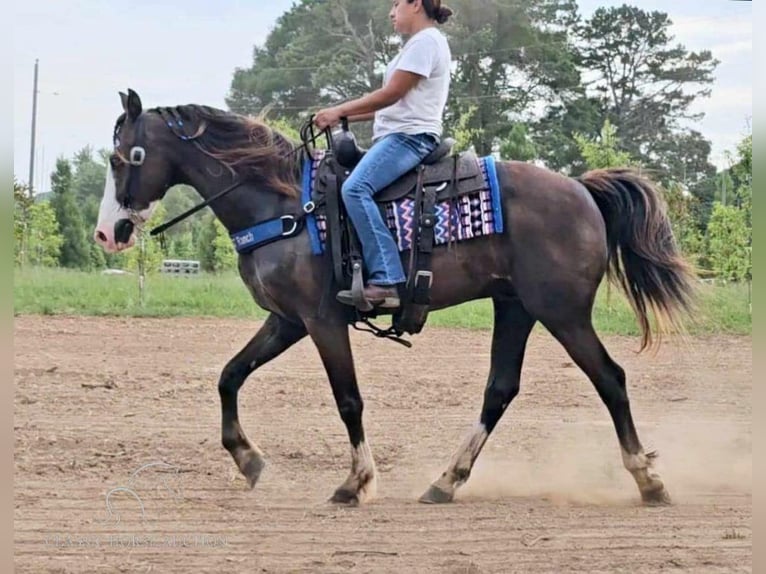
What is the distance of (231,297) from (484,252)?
36.4 ft

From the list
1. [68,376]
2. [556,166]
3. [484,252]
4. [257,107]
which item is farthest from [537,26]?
[484,252]

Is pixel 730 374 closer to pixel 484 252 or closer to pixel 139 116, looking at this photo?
pixel 484 252

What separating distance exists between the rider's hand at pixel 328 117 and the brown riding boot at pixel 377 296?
94cm

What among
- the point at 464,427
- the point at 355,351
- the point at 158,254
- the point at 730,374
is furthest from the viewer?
the point at 158,254

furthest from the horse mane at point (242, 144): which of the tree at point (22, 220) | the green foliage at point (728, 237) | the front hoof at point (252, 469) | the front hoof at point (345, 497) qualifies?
the green foliage at point (728, 237)

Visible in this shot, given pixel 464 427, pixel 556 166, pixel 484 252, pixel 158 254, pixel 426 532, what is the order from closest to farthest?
pixel 426 532 < pixel 484 252 < pixel 464 427 < pixel 158 254 < pixel 556 166

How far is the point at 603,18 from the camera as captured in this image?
18.7 m

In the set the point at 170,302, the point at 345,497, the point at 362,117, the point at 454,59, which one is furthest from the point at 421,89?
the point at 454,59

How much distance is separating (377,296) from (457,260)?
0.52 m

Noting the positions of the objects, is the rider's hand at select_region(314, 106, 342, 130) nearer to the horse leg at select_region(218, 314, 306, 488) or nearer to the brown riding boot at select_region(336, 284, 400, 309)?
the brown riding boot at select_region(336, 284, 400, 309)

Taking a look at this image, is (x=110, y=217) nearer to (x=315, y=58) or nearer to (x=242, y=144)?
(x=242, y=144)

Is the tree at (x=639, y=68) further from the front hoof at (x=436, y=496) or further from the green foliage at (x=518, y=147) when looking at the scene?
the front hoof at (x=436, y=496)

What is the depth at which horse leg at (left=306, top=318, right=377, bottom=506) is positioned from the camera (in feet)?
17.6

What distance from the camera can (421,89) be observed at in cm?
532
